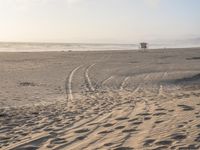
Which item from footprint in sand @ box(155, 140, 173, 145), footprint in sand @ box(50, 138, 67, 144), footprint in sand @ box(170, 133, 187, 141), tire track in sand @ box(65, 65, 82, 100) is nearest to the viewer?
footprint in sand @ box(155, 140, 173, 145)

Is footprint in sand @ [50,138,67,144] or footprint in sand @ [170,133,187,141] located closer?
footprint in sand @ [170,133,187,141]

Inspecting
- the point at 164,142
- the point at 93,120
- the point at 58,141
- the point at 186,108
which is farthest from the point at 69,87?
the point at 164,142

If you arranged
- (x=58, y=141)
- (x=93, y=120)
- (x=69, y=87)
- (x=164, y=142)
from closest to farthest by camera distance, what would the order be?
(x=164, y=142) < (x=58, y=141) < (x=93, y=120) < (x=69, y=87)

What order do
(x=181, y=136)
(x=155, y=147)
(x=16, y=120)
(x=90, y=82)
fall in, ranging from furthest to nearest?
(x=90, y=82) → (x=16, y=120) → (x=181, y=136) → (x=155, y=147)

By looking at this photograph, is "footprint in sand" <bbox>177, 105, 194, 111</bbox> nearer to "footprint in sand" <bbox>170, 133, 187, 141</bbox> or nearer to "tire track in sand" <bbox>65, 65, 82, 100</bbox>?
"footprint in sand" <bbox>170, 133, 187, 141</bbox>

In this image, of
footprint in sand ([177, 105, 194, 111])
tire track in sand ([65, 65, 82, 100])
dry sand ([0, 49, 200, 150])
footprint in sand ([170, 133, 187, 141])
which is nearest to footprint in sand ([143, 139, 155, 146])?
dry sand ([0, 49, 200, 150])

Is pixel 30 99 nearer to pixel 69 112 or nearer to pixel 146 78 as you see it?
pixel 69 112

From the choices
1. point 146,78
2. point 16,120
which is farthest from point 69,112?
point 146,78

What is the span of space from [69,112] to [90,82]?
865 centimetres

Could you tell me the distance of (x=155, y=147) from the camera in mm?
6805

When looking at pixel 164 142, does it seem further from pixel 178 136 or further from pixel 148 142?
pixel 178 136

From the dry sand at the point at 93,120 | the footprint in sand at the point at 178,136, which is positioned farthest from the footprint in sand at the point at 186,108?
the footprint in sand at the point at 178,136

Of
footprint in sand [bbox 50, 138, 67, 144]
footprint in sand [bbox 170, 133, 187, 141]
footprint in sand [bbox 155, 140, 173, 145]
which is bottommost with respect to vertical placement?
footprint in sand [bbox 50, 138, 67, 144]

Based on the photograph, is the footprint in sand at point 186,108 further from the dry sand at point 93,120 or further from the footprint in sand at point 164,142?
the footprint in sand at point 164,142
